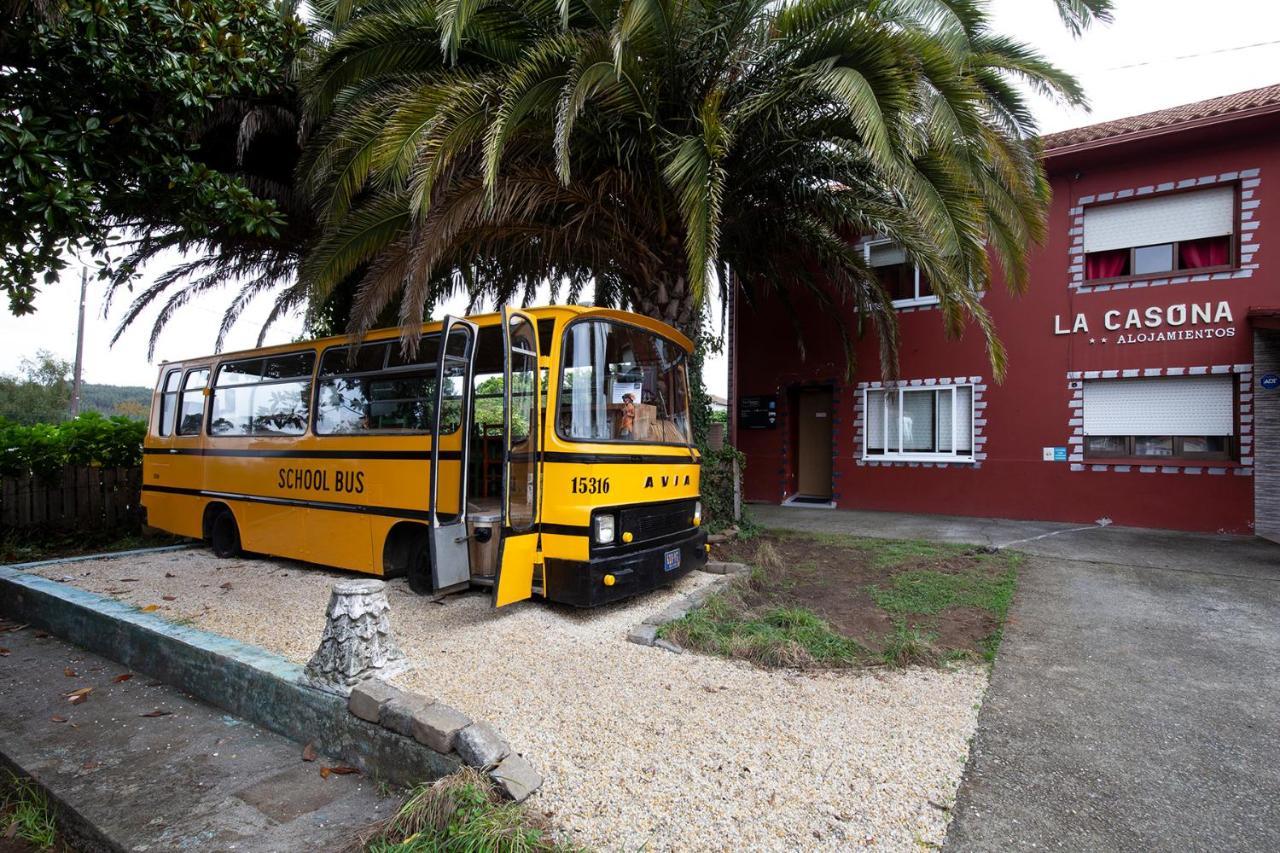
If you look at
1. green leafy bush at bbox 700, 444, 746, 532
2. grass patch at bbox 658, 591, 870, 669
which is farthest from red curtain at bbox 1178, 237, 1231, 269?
grass patch at bbox 658, 591, 870, 669

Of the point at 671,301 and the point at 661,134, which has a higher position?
the point at 661,134

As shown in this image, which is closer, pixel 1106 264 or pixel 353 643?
pixel 353 643

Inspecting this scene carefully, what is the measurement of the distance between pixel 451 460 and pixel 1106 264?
10.8 meters

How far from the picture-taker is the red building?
9.46m

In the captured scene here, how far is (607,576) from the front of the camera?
16.0 ft

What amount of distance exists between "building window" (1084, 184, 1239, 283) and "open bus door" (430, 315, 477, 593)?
10292mm

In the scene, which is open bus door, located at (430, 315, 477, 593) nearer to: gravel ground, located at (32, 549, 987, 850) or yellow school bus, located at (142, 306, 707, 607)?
yellow school bus, located at (142, 306, 707, 607)

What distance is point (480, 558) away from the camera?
5.49 meters

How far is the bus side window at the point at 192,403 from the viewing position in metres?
7.98

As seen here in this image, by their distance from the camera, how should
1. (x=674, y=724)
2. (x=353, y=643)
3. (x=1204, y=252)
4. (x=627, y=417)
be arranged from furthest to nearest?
(x=1204, y=252), (x=627, y=417), (x=353, y=643), (x=674, y=724)

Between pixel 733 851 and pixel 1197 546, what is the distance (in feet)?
30.5

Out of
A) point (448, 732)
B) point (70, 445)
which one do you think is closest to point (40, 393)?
point (70, 445)

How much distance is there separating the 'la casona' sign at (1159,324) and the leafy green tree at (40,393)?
40626 millimetres

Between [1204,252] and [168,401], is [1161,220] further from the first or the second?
[168,401]
